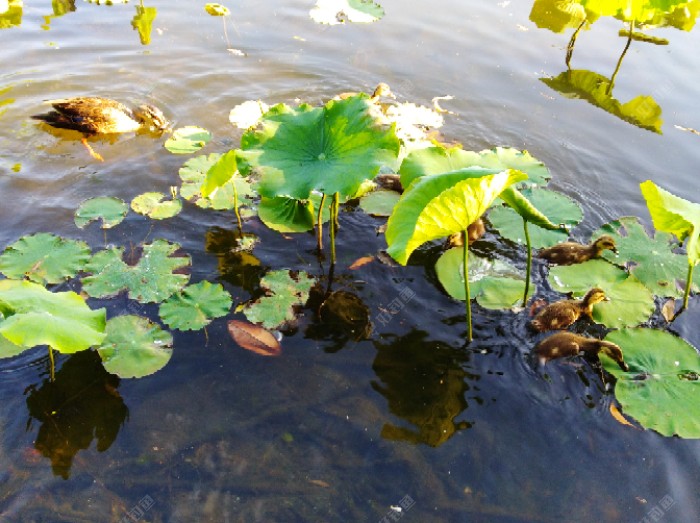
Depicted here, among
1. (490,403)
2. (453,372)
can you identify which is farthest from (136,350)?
(490,403)

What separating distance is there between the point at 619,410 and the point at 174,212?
12.8 ft

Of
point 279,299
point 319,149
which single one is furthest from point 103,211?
point 319,149

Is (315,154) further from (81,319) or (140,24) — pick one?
(140,24)

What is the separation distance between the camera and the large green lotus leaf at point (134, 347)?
3.67 meters

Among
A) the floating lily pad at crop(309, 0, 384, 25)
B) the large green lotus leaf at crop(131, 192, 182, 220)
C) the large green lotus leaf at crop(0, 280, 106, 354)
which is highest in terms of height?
the floating lily pad at crop(309, 0, 384, 25)

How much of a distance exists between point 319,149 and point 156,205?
184cm

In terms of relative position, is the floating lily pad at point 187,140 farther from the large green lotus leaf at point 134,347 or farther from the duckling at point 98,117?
the large green lotus leaf at point 134,347

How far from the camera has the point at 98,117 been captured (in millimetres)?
5723

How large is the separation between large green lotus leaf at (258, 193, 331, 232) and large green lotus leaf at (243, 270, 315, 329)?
0.45 meters

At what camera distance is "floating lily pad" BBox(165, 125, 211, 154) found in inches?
224

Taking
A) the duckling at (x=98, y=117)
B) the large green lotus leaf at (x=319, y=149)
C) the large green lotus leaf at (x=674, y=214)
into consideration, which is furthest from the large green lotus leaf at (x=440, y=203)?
the duckling at (x=98, y=117)

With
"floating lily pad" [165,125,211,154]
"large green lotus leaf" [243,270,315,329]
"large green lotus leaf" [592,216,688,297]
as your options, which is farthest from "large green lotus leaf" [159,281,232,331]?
"large green lotus leaf" [592,216,688,297]

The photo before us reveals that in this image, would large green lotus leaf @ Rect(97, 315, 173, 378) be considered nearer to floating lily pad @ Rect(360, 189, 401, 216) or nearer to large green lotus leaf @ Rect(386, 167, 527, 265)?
large green lotus leaf @ Rect(386, 167, 527, 265)

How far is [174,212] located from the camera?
498cm
